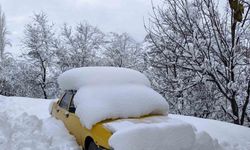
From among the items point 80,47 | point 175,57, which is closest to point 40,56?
point 80,47

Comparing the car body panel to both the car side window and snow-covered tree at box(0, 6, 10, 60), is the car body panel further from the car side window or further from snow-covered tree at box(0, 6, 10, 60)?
snow-covered tree at box(0, 6, 10, 60)

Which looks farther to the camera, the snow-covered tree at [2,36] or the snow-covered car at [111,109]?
the snow-covered tree at [2,36]

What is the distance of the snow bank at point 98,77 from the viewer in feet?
A: 22.6

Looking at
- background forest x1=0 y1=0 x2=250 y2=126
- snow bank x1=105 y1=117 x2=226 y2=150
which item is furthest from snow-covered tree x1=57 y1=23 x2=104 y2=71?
snow bank x1=105 y1=117 x2=226 y2=150

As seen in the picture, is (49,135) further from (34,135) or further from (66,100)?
(66,100)

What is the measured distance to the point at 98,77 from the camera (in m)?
6.95

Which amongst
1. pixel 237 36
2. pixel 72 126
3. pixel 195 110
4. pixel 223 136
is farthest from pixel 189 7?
pixel 195 110

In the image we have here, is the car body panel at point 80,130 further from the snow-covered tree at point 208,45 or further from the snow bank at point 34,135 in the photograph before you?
the snow-covered tree at point 208,45

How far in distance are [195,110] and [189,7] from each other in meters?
8.80

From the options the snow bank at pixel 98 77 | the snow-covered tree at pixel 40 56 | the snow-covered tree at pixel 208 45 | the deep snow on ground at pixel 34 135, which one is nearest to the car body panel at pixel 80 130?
the deep snow on ground at pixel 34 135

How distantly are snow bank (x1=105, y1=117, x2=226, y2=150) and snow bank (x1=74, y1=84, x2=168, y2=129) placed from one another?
0.28m

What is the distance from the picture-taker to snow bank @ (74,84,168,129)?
5930 millimetres

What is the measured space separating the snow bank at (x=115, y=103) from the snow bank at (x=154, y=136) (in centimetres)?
28

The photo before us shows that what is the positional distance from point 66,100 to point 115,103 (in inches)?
61.5
